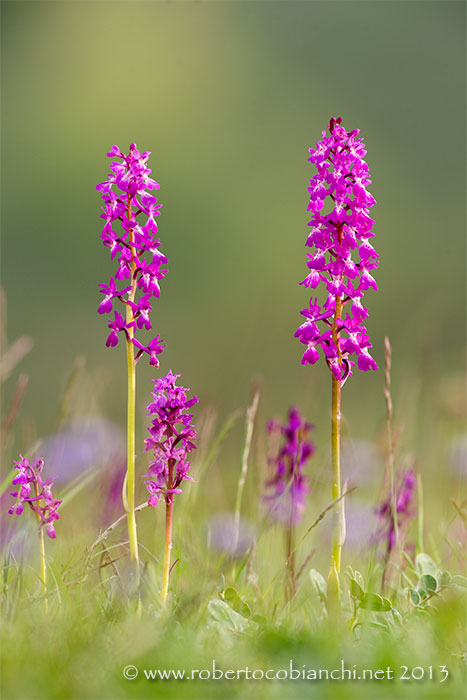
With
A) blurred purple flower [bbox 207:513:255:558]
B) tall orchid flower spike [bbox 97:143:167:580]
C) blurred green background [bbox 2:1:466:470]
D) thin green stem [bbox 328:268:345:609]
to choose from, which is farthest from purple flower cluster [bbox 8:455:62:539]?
blurred green background [bbox 2:1:466:470]

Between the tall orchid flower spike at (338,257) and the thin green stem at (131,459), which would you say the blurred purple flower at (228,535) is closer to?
the thin green stem at (131,459)

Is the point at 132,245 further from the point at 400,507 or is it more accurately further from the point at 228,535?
the point at 400,507

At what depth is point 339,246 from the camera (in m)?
3.67

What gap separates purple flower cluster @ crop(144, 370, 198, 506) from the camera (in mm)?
3652

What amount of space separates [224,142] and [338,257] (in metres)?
65.1

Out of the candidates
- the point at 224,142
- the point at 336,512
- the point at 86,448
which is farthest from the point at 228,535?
the point at 224,142

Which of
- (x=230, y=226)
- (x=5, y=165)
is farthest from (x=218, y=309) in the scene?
(x=5, y=165)

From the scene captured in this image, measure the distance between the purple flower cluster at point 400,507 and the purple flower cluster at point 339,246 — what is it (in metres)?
1.52

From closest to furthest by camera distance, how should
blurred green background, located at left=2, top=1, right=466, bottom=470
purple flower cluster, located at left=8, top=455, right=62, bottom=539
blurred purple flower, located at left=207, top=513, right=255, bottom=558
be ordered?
1. purple flower cluster, located at left=8, top=455, right=62, bottom=539
2. blurred purple flower, located at left=207, top=513, right=255, bottom=558
3. blurred green background, located at left=2, top=1, right=466, bottom=470

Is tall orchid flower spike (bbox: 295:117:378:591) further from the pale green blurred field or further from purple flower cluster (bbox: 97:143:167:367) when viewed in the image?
the pale green blurred field

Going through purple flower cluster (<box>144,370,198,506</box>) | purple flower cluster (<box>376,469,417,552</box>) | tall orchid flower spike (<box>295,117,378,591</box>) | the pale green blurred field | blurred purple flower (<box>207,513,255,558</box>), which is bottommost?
blurred purple flower (<box>207,513,255,558</box>)

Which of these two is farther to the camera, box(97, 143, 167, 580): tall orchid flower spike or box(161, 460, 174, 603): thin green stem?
box(97, 143, 167, 580): tall orchid flower spike

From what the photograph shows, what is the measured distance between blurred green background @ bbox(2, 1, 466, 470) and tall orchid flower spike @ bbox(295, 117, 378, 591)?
29926 millimetres

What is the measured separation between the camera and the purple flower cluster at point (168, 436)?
365 centimetres
